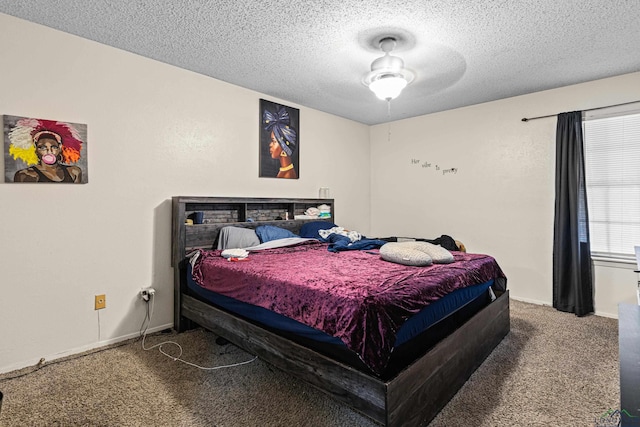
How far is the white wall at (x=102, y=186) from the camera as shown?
2332 mm

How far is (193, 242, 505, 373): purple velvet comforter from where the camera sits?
158 centimetres

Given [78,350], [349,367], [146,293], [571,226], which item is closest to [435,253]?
[349,367]

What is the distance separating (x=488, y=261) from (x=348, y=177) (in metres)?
2.67

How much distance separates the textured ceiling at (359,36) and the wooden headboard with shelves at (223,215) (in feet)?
4.17

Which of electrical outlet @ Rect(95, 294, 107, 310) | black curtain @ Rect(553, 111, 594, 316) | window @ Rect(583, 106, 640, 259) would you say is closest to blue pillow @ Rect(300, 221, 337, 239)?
electrical outlet @ Rect(95, 294, 107, 310)

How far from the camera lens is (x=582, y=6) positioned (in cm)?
214

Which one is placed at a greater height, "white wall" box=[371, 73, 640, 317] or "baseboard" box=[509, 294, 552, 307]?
"white wall" box=[371, 73, 640, 317]

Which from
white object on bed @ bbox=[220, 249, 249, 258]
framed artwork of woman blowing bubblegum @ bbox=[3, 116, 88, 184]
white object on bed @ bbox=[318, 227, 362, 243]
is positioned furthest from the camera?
white object on bed @ bbox=[318, 227, 362, 243]

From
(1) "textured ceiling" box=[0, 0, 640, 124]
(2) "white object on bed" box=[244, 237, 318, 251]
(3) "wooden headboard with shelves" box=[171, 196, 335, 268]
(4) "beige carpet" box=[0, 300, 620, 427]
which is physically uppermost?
(1) "textured ceiling" box=[0, 0, 640, 124]

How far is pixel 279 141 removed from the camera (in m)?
3.99

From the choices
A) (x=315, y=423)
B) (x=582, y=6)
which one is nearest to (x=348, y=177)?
(x=582, y=6)

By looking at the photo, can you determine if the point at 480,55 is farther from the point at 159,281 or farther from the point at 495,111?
the point at 159,281

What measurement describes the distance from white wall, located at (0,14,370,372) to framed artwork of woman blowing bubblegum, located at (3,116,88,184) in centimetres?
6

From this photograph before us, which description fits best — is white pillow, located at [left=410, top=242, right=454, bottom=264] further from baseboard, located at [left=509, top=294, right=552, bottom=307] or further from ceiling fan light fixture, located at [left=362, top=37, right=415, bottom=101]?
baseboard, located at [left=509, top=294, right=552, bottom=307]
